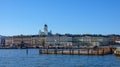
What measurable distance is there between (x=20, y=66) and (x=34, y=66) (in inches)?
80.3

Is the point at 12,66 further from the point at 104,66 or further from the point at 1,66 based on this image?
the point at 104,66

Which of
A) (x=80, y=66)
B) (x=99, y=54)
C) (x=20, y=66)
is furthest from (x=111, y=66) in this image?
(x=99, y=54)

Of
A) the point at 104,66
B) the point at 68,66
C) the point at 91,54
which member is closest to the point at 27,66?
the point at 68,66

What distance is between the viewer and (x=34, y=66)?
54844 mm

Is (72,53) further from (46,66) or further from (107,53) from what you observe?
(46,66)

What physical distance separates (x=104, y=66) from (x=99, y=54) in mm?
37608

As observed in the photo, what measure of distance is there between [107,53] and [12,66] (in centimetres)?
4554

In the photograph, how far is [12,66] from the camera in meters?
54.6

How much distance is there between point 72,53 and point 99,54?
7467 mm

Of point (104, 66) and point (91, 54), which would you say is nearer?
point (104, 66)

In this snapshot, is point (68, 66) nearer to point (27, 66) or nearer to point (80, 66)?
point (80, 66)

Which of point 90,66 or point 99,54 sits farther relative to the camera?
point 99,54

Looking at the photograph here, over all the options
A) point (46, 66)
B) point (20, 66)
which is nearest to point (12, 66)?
point (20, 66)

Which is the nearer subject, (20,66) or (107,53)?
→ (20,66)
